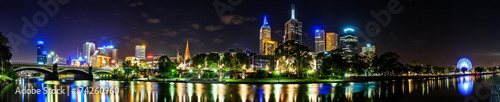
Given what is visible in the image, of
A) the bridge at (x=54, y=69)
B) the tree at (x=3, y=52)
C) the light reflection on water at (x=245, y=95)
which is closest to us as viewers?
the light reflection on water at (x=245, y=95)

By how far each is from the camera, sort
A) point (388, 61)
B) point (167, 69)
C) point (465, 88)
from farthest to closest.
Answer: point (167, 69)
point (388, 61)
point (465, 88)

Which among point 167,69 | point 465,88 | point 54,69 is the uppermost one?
point 54,69

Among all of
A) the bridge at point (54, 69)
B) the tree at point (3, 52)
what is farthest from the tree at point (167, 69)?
the tree at point (3, 52)

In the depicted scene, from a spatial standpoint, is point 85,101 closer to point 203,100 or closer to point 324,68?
point 203,100

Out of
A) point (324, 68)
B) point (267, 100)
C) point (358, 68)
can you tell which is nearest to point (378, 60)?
point (358, 68)

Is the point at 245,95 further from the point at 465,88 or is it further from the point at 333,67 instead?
the point at 333,67

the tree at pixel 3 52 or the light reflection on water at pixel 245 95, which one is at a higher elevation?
the tree at pixel 3 52

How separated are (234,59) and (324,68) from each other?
148 ft

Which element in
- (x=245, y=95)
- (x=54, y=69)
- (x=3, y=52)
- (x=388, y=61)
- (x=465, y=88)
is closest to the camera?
(x=245, y=95)

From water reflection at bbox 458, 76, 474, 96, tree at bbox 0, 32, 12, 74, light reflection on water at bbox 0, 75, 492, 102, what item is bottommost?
water reflection at bbox 458, 76, 474, 96

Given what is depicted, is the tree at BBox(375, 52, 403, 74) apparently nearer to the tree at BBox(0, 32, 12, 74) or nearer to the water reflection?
the water reflection

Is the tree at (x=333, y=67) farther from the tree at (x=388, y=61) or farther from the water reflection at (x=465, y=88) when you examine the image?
the water reflection at (x=465, y=88)

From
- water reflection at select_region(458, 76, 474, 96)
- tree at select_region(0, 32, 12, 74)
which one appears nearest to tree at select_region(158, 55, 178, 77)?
tree at select_region(0, 32, 12, 74)

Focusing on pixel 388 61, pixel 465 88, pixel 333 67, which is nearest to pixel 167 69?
pixel 333 67
